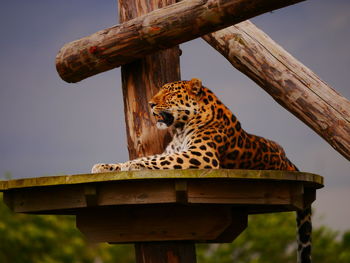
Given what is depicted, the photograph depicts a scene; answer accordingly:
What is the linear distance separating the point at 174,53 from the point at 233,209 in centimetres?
165

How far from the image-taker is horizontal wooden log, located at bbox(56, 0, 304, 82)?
5.73 m

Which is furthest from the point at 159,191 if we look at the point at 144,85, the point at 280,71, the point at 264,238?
the point at 264,238

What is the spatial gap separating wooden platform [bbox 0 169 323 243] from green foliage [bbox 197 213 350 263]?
16.8 meters

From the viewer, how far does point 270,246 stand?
2347 centimetres

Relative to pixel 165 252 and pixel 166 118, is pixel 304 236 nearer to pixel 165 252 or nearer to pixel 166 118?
pixel 165 252

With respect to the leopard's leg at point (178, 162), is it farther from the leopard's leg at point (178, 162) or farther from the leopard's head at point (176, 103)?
the leopard's head at point (176, 103)

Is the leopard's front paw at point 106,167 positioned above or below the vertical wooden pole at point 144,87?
below

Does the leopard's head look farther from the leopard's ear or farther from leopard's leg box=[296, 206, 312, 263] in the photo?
leopard's leg box=[296, 206, 312, 263]

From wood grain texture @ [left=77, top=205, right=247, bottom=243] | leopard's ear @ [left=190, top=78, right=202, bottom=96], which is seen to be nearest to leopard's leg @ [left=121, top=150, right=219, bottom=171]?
wood grain texture @ [left=77, top=205, right=247, bottom=243]

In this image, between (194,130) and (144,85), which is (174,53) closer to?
(144,85)

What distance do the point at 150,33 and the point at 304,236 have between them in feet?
8.89

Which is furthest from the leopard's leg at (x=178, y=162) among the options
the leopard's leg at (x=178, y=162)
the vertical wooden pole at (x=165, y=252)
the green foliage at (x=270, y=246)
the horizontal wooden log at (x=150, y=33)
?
the green foliage at (x=270, y=246)

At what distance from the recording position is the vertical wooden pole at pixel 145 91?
690 centimetres

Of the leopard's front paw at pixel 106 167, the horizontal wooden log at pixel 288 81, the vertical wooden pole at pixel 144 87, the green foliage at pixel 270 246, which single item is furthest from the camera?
the green foliage at pixel 270 246
